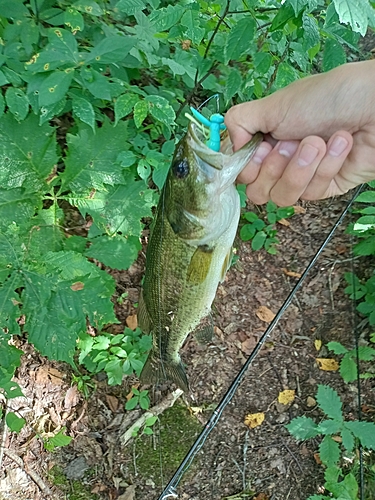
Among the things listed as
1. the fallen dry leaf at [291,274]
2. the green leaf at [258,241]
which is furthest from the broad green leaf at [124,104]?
the fallen dry leaf at [291,274]

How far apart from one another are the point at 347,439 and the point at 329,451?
209mm

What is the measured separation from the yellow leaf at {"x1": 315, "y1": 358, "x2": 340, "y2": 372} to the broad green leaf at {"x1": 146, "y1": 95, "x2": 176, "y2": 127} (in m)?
2.32

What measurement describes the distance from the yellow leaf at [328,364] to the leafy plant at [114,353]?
55.5 inches

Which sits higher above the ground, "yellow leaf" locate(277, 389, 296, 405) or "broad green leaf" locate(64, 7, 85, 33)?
"broad green leaf" locate(64, 7, 85, 33)

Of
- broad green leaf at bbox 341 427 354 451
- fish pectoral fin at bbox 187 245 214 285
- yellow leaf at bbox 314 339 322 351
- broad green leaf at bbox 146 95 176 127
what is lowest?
yellow leaf at bbox 314 339 322 351

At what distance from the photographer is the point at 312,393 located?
133 inches

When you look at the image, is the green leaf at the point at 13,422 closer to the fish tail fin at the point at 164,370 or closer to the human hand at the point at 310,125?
the fish tail fin at the point at 164,370

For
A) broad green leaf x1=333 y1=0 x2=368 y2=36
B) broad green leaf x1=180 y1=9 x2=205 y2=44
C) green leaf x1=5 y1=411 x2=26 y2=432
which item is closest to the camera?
broad green leaf x1=333 y1=0 x2=368 y2=36

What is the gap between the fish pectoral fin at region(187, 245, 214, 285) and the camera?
1.74 metres

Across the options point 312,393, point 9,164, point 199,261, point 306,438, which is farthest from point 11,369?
point 312,393

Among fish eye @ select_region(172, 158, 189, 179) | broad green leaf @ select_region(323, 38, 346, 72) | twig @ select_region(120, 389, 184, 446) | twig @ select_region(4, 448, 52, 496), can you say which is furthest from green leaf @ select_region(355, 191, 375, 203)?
twig @ select_region(4, 448, 52, 496)

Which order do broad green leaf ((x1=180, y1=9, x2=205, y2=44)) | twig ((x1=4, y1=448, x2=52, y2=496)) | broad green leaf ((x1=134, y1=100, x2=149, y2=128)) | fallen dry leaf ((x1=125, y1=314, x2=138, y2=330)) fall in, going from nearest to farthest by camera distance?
1. broad green leaf ((x1=180, y1=9, x2=205, y2=44))
2. broad green leaf ((x1=134, y1=100, x2=149, y2=128))
3. twig ((x1=4, y1=448, x2=52, y2=496))
4. fallen dry leaf ((x1=125, y1=314, x2=138, y2=330))

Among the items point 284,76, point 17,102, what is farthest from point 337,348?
point 17,102

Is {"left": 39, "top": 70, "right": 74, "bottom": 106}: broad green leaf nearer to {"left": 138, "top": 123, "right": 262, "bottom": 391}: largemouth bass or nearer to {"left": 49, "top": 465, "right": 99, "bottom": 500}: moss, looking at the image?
{"left": 138, "top": 123, "right": 262, "bottom": 391}: largemouth bass
